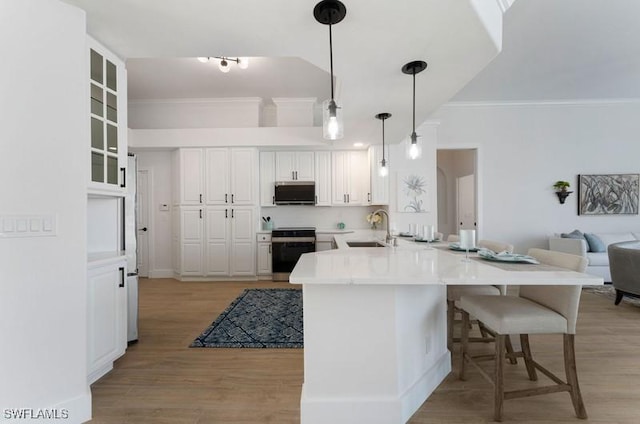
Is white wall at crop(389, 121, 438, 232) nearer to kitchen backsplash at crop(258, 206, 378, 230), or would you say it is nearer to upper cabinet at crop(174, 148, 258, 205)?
kitchen backsplash at crop(258, 206, 378, 230)

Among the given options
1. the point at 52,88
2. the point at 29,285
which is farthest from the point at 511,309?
the point at 52,88

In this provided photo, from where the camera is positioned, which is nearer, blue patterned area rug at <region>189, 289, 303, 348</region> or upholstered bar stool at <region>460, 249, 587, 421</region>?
upholstered bar stool at <region>460, 249, 587, 421</region>

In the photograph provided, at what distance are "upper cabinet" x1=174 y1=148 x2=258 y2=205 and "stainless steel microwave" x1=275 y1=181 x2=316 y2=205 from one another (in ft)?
1.57

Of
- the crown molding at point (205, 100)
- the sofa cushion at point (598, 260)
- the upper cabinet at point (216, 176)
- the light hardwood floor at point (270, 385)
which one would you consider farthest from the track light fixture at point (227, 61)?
the sofa cushion at point (598, 260)

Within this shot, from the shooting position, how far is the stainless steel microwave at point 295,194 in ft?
17.4

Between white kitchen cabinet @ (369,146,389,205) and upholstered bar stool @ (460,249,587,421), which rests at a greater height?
white kitchen cabinet @ (369,146,389,205)

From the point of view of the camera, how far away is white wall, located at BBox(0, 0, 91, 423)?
1.51 meters

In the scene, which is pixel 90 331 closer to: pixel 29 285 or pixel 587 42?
pixel 29 285

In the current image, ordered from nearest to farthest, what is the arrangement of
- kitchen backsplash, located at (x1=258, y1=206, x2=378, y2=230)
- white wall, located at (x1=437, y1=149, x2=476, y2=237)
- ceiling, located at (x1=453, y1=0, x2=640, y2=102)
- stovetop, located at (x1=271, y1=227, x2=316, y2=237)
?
ceiling, located at (x1=453, y1=0, x2=640, y2=102)
stovetop, located at (x1=271, y1=227, x2=316, y2=237)
kitchen backsplash, located at (x1=258, y1=206, x2=378, y2=230)
white wall, located at (x1=437, y1=149, x2=476, y2=237)

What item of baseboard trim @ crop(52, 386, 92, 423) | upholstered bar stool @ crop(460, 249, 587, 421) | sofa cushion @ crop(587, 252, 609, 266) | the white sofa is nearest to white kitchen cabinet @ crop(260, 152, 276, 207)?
baseboard trim @ crop(52, 386, 92, 423)

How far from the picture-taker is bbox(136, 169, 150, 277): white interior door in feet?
17.6

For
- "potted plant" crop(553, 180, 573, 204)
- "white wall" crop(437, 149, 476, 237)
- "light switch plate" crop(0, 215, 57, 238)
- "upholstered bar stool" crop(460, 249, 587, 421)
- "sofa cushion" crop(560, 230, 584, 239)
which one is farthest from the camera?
"white wall" crop(437, 149, 476, 237)

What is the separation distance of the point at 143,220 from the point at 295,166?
2939 mm

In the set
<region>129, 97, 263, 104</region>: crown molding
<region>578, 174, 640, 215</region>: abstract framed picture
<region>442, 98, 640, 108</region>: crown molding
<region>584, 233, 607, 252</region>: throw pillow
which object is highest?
<region>129, 97, 263, 104</region>: crown molding
